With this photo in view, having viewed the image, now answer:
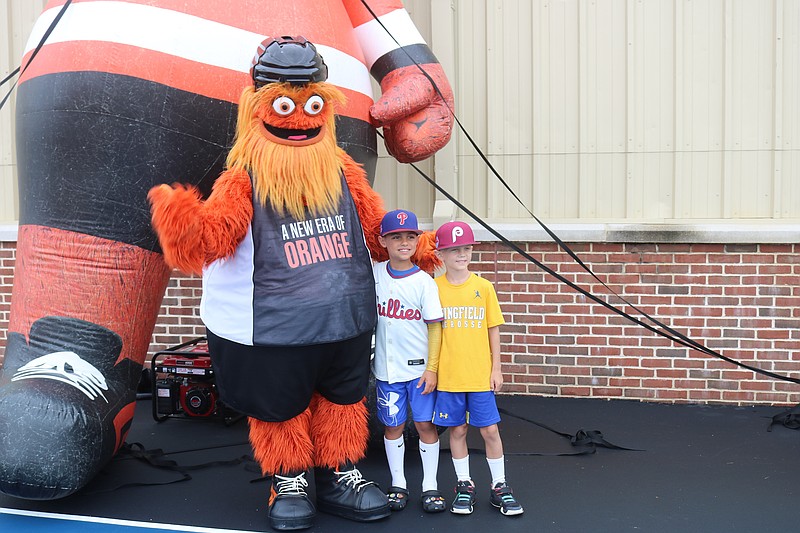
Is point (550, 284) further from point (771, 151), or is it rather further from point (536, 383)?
point (771, 151)

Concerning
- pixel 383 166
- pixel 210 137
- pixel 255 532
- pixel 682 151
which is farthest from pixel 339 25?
pixel 682 151

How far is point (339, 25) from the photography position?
389 centimetres

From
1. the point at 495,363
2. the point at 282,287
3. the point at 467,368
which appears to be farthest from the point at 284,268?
the point at 495,363

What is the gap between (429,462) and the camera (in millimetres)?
3547

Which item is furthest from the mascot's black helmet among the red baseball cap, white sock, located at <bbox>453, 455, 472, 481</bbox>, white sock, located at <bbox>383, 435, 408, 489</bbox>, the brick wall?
the brick wall

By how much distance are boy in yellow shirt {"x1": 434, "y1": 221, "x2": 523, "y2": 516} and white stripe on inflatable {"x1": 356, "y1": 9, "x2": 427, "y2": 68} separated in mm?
1148

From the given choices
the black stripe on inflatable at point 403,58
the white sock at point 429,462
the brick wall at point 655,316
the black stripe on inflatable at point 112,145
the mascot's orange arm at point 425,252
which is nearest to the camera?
the black stripe on inflatable at point 112,145

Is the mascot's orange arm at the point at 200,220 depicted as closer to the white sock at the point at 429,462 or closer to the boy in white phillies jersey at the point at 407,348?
the boy in white phillies jersey at the point at 407,348

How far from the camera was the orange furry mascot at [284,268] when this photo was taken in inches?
125

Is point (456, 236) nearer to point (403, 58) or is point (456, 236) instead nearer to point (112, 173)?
point (403, 58)

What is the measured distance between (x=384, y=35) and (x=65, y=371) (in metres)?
2.22

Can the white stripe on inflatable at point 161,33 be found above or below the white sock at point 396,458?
above

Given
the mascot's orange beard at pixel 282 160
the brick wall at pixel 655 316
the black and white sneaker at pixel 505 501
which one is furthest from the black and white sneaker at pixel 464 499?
the brick wall at pixel 655 316

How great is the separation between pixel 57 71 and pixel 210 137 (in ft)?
2.34
